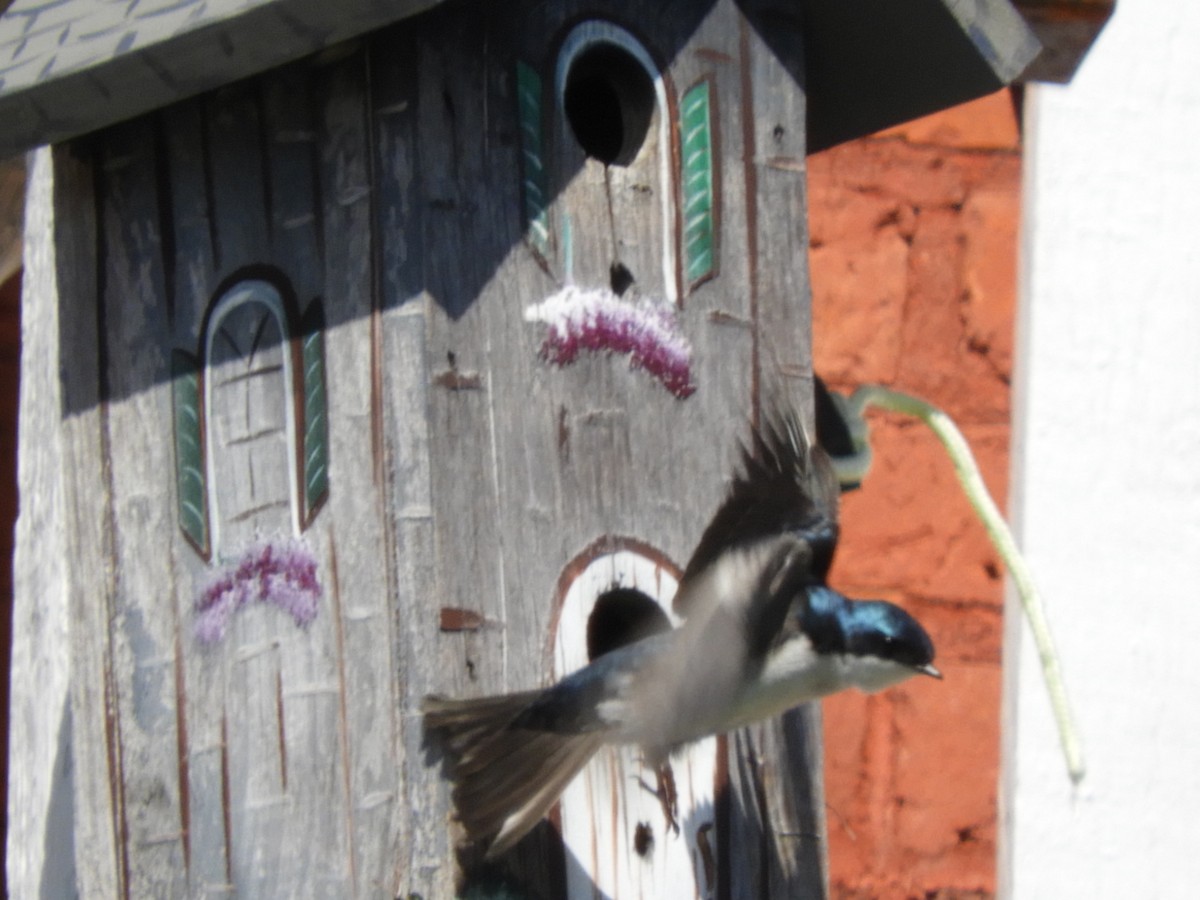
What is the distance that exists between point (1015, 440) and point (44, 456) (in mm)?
1599

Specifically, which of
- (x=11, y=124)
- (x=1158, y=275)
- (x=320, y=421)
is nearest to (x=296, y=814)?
(x=320, y=421)

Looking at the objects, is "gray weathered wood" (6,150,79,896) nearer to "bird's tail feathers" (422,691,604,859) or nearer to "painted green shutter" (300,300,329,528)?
"painted green shutter" (300,300,329,528)

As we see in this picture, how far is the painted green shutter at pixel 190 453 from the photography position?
2295 mm

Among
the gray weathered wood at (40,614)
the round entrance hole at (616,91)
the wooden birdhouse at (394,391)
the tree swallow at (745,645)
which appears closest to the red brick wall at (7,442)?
the gray weathered wood at (40,614)

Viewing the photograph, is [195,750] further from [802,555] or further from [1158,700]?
[1158,700]

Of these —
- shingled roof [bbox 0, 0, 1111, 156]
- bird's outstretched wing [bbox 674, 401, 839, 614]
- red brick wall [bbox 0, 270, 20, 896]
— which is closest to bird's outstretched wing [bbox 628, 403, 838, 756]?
bird's outstretched wing [bbox 674, 401, 839, 614]

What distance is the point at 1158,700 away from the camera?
11.8 feet

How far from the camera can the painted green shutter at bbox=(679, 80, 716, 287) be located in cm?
244

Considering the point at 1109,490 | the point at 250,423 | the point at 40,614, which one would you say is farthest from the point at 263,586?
the point at 1109,490

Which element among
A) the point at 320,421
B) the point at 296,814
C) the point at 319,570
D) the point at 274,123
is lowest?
the point at 296,814

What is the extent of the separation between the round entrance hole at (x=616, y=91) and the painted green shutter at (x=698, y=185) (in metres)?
0.05

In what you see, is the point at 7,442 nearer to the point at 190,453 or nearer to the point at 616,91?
the point at 190,453

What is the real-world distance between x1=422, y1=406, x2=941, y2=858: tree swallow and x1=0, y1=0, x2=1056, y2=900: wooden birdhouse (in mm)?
56

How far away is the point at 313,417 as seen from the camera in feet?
7.10
